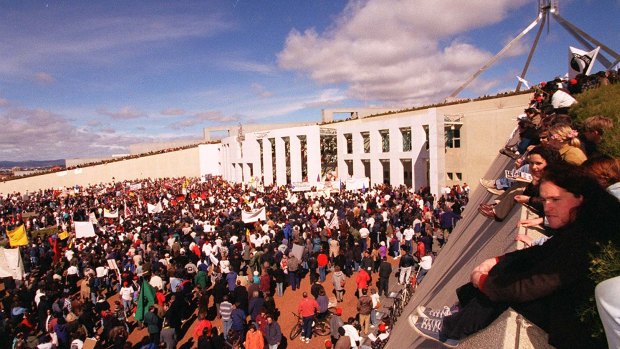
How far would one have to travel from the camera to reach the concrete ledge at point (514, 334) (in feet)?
6.39

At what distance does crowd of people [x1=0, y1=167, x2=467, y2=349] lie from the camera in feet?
27.6

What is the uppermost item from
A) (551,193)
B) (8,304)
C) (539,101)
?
(539,101)

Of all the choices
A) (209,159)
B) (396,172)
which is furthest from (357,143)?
(209,159)

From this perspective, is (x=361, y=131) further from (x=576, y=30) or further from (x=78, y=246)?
(x=78, y=246)

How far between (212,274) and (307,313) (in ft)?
16.6

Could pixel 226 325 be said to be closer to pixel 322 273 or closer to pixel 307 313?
pixel 307 313

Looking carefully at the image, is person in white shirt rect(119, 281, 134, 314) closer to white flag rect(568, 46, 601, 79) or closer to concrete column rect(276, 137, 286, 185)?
white flag rect(568, 46, 601, 79)

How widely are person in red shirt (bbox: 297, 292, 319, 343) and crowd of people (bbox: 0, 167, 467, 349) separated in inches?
1.4

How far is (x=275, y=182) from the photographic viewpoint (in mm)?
37969

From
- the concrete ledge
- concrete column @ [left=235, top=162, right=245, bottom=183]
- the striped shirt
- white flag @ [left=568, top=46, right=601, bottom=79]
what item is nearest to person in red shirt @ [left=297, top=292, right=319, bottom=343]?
the striped shirt

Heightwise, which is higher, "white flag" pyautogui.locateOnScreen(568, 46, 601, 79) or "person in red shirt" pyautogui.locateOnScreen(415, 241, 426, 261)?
"white flag" pyautogui.locateOnScreen(568, 46, 601, 79)

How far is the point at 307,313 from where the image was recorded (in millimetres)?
8742

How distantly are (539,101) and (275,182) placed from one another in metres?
30.1

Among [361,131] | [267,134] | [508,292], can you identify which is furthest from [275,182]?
[508,292]
